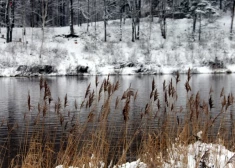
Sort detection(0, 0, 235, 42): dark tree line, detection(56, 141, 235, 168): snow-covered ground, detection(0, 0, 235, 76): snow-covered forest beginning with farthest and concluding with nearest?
detection(0, 0, 235, 42): dark tree line
detection(0, 0, 235, 76): snow-covered forest
detection(56, 141, 235, 168): snow-covered ground

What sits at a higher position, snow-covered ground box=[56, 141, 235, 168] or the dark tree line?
the dark tree line

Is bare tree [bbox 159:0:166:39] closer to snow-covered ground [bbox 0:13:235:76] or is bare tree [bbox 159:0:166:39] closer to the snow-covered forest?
the snow-covered forest

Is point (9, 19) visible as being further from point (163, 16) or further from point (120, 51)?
point (163, 16)

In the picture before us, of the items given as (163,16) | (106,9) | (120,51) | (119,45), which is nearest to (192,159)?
(120,51)

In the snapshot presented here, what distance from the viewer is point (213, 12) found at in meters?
58.8

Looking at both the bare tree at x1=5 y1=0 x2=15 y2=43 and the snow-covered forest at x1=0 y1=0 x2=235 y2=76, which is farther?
the bare tree at x1=5 y1=0 x2=15 y2=43

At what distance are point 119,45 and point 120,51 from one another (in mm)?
2363

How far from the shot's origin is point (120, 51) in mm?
51469

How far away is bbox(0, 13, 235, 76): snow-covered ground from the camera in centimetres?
4578

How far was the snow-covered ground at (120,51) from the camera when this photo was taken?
4578 cm

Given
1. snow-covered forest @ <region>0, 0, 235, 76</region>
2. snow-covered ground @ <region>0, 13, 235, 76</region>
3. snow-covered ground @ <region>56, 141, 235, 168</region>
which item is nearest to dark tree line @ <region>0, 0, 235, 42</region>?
snow-covered forest @ <region>0, 0, 235, 76</region>

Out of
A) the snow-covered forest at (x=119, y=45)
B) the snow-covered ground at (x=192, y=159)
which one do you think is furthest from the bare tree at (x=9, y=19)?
the snow-covered ground at (x=192, y=159)

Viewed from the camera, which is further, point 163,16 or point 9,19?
point 163,16

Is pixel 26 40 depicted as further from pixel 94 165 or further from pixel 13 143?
pixel 94 165
